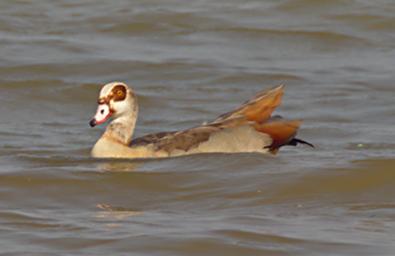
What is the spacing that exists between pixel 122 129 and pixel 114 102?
0.27 m

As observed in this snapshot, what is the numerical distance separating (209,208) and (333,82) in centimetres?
672

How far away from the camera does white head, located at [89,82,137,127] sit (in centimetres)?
1408

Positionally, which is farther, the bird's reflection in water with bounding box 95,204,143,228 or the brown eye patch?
the brown eye patch

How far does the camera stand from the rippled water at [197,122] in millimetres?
10344

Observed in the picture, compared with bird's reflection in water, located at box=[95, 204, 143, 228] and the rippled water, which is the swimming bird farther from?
bird's reflection in water, located at box=[95, 204, 143, 228]

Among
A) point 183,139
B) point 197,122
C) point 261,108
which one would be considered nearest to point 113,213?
point 183,139

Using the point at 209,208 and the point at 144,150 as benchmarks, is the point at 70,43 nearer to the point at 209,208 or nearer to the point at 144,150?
the point at 144,150

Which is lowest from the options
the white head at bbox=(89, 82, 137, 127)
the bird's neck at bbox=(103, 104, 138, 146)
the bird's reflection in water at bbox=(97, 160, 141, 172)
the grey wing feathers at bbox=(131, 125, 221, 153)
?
the bird's reflection in water at bbox=(97, 160, 141, 172)

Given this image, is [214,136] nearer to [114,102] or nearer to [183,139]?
[183,139]

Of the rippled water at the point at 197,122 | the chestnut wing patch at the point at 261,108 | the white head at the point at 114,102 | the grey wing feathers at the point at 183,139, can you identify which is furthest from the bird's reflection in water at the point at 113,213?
the chestnut wing patch at the point at 261,108

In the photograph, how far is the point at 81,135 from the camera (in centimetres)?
1570

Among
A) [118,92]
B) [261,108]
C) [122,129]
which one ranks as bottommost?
[122,129]

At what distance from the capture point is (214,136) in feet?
44.8

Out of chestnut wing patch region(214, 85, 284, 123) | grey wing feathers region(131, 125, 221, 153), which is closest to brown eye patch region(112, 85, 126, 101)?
grey wing feathers region(131, 125, 221, 153)
